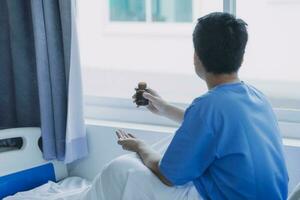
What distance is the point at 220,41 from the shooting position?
4.42ft

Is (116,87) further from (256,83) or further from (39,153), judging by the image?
(256,83)

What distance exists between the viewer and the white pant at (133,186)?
1449 millimetres

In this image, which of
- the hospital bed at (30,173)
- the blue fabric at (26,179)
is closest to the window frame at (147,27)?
the hospital bed at (30,173)

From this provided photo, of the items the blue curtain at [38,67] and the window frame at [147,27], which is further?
the window frame at [147,27]

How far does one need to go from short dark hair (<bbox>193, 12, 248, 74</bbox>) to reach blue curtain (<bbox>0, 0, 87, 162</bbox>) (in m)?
0.82

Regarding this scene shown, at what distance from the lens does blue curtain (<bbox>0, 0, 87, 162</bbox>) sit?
2.02 metres

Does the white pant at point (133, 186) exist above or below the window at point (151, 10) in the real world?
below

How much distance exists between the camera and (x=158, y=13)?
2.36 metres

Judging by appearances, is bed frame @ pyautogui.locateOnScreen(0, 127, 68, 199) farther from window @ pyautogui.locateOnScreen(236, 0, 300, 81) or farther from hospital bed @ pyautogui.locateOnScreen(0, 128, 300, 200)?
window @ pyautogui.locateOnScreen(236, 0, 300, 81)

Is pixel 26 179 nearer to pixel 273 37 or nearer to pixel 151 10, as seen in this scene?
pixel 151 10

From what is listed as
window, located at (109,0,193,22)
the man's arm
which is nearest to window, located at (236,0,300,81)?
window, located at (109,0,193,22)

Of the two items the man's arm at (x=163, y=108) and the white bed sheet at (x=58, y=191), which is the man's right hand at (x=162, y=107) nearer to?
the man's arm at (x=163, y=108)

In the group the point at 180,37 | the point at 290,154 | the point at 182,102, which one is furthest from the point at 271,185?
the point at 180,37

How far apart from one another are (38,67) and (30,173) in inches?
19.7
